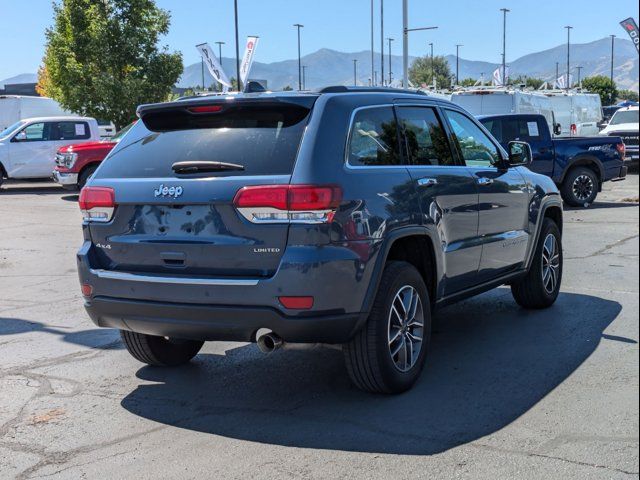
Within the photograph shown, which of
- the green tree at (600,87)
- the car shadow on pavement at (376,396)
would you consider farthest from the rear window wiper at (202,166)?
the green tree at (600,87)

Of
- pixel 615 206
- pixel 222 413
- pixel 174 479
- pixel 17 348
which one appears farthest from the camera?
pixel 615 206

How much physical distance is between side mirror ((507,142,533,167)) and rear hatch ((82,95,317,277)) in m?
2.40

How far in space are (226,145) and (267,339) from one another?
115 cm

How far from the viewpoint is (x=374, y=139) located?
4977 millimetres

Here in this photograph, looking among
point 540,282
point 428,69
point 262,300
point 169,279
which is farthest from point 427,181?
point 428,69

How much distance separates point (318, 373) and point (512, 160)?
7.96ft

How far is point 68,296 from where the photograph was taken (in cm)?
827

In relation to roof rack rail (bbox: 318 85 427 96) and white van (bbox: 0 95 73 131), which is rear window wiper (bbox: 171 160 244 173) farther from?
white van (bbox: 0 95 73 131)

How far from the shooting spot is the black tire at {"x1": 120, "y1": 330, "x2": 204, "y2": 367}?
548cm

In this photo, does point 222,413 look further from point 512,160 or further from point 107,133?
point 107,133

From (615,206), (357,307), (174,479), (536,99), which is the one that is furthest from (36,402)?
(536,99)

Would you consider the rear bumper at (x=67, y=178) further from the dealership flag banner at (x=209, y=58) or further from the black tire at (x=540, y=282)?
the black tire at (x=540, y=282)

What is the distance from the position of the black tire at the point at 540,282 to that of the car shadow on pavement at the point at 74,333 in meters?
3.45

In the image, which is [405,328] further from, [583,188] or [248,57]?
[248,57]
